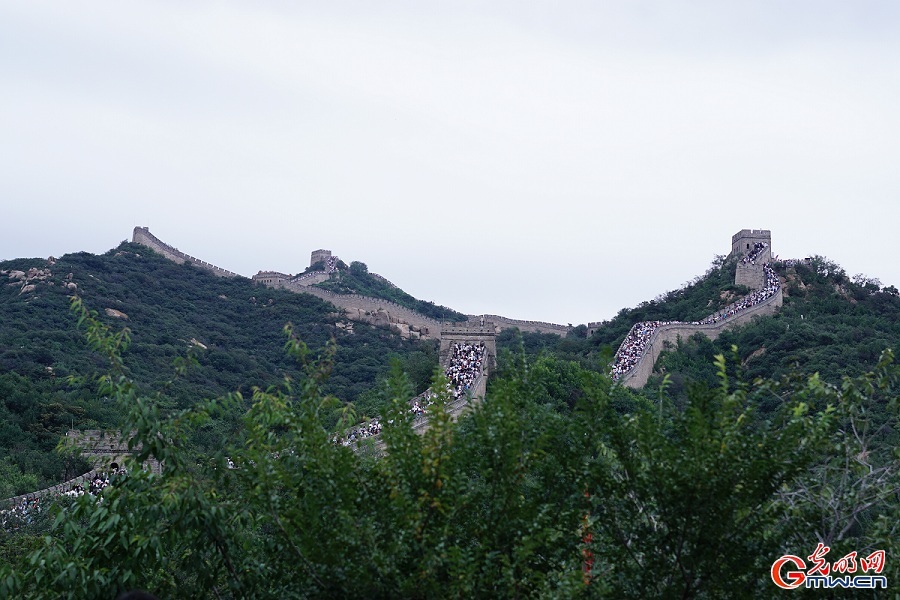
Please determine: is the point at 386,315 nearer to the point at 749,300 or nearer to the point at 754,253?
the point at 754,253

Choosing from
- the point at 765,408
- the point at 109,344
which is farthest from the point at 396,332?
the point at 109,344

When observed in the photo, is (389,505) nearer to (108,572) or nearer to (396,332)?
(108,572)

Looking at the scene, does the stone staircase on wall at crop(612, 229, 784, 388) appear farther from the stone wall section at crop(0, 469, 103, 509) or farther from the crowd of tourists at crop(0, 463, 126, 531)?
the crowd of tourists at crop(0, 463, 126, 531)

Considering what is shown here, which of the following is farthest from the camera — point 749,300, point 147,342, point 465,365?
point 147,342

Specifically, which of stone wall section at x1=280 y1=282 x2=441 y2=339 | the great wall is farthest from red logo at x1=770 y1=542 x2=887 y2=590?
stone wall section at x1=280 y1=282 x2=441 y2=339

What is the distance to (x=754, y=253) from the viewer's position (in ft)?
185

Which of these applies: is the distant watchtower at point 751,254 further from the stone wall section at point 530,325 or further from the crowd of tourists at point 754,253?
the stone wall section at point 530,325

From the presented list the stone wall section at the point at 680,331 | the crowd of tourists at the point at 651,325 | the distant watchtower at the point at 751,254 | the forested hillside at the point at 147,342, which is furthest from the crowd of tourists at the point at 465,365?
the distant watchtower at the point at 751,254

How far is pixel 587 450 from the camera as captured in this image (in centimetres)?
824

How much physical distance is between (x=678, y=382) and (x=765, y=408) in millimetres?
4995

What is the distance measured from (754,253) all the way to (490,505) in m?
51.2

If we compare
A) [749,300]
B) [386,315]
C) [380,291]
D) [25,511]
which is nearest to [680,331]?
[749,300]

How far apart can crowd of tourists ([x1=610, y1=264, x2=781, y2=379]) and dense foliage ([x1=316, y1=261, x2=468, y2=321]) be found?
3283 cm

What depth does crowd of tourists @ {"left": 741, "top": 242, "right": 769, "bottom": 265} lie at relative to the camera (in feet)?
175
